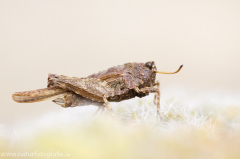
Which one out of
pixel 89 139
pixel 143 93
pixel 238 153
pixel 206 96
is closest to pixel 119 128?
pixel 89 139

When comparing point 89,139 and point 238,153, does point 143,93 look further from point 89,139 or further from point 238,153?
point 238,153

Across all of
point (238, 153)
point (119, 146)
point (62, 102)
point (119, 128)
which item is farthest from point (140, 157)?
point (62, 102)

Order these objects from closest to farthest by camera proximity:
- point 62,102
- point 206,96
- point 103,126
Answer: point 103,126 → point 62,102 → point 206,96

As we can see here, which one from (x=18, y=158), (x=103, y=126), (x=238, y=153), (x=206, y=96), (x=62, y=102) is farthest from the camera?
(x=206, y=96)

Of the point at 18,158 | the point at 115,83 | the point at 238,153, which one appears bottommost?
Result: the point at 18,158

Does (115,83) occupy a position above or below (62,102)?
above

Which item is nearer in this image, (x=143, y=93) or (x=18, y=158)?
(x=18, y=158)

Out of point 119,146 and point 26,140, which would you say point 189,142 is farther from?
point 26,140
